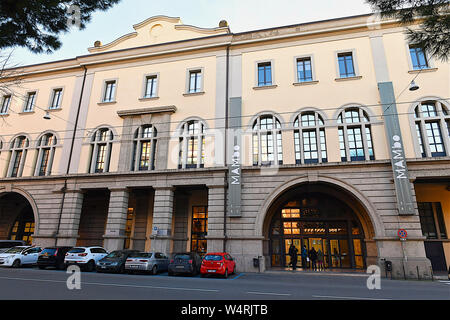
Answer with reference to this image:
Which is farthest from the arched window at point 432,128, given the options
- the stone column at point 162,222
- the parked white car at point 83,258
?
the parked white car at point 83,258

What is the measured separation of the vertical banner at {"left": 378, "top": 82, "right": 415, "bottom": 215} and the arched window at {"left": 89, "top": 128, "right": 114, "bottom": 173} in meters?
21.3

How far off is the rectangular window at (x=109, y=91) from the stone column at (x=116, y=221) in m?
8.93

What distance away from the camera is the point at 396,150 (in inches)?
698

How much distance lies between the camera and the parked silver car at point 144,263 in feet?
52.5

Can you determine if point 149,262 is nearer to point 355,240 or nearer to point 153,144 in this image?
point 153,144

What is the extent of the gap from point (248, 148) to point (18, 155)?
21.9 meters

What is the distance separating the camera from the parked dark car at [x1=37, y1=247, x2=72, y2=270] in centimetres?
1738

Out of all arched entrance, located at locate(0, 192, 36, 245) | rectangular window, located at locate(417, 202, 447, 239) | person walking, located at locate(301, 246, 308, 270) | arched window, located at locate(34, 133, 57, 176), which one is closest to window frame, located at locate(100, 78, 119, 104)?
arched window, located at locate(34, 133, 57, 176)

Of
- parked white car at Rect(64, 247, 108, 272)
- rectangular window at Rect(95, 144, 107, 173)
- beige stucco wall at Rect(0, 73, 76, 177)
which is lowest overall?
parked white car at Rect(64, 247, 108, 272)

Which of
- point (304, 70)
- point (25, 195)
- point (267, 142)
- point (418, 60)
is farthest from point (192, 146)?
point (418, 60)

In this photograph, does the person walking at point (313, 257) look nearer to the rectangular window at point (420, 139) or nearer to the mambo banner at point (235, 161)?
the mambo banner at point (235, 161)

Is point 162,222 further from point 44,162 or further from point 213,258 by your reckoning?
point 44,162

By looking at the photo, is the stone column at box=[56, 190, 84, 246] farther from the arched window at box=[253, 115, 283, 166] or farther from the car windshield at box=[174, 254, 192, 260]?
the arched window at box=[253, 115, 283, 166]
